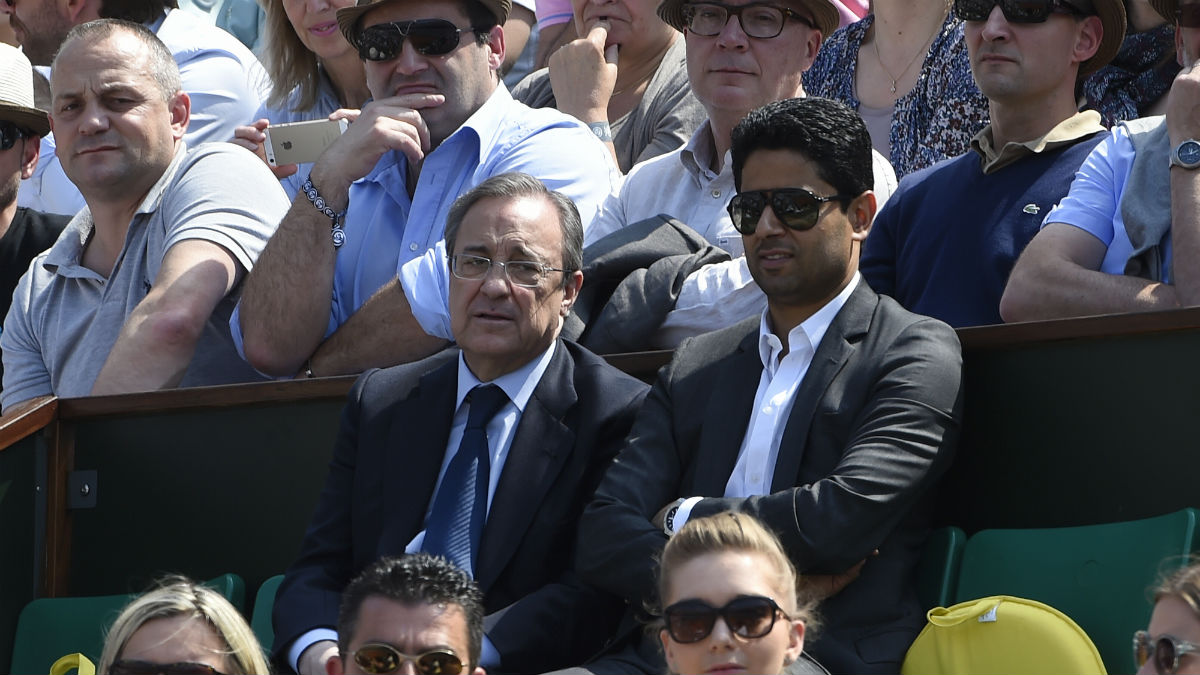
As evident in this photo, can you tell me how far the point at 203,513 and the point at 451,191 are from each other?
116 centimetres

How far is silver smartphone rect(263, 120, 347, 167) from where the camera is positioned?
5738 mm

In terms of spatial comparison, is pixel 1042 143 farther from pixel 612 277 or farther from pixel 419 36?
pixel 419 36

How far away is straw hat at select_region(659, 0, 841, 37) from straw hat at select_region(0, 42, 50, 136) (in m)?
2.27

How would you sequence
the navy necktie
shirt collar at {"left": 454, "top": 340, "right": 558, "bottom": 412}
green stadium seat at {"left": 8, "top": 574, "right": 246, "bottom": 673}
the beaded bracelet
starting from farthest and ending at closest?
the beaded bracelet, green stadium seat at {"left": 8, "top": 574, "right": 246, "bottom": 673}, shirt collar at {"left": 454, "top": 340, "right": 558, "bottom": 412}, the navy necktie

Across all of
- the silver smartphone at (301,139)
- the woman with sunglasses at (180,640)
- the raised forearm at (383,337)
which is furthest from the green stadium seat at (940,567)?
the silver smartphone at (301,139)

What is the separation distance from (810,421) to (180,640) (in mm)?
1411

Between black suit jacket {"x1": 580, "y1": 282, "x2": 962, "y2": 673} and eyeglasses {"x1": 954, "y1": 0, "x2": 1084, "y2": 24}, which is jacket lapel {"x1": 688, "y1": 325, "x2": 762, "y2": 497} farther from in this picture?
eyeglasses {"x1": 954, "y1": 0, "x2": 1084, "y2": 24}

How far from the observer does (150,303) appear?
16.8 feet

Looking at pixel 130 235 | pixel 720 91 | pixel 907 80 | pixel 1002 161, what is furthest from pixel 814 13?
pixel 130 235

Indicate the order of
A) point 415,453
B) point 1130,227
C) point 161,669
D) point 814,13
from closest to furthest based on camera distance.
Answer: point 161,669 < point 415,453 < point 1130,227 < point 814,13

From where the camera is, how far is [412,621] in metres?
3.44

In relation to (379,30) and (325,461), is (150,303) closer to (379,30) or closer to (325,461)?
(325,461)

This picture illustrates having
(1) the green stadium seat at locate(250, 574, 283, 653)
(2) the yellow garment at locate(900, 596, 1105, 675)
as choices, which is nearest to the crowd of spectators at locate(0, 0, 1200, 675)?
(2) the yellow garment at locate(900, 596, 1105, 675)

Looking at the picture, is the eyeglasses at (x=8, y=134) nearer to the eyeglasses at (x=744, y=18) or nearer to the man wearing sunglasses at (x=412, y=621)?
the eyeglasses at (x=744, y=18)
